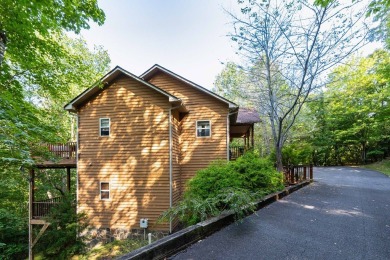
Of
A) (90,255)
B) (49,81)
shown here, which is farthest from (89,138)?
(90,255)

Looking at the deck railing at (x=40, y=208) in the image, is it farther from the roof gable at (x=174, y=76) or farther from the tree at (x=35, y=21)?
the roof gable at (x=174, y=76)

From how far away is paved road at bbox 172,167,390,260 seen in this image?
3447mm

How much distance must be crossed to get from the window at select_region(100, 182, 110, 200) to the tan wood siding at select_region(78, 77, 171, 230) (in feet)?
0.55

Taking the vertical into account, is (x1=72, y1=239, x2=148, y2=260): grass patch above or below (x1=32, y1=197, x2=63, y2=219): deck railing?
below

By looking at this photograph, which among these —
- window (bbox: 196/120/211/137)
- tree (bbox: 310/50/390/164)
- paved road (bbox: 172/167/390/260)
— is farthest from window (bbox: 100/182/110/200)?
tree (bbox: 310/50/390/164)

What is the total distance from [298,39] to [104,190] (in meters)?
11.9

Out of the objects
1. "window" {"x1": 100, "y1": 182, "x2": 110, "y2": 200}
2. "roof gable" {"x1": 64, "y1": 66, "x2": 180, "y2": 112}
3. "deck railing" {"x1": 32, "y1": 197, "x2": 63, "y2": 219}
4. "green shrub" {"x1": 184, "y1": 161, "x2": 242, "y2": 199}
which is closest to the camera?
"green shrub" {"x1": 184, "y1": 161, "x2": 242, "y2": 199}

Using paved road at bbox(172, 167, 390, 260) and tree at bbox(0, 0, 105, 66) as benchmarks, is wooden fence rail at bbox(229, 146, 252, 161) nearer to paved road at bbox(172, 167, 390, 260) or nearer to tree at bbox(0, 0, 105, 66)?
paved road at bbox(172, 167, 390, 260)

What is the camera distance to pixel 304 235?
14.2 feet

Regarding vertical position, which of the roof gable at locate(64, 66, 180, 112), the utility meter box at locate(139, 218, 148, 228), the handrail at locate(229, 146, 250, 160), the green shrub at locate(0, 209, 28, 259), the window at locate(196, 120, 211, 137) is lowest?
the green shrub at locate(0, 209, 28, 259)

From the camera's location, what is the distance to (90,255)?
33.4 feet

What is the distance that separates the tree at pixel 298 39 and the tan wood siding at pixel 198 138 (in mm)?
2790

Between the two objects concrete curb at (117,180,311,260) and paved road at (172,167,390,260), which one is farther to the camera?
paved road at (172,167,390,260)

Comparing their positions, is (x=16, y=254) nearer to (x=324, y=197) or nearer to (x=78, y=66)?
(x=78, y=66)
